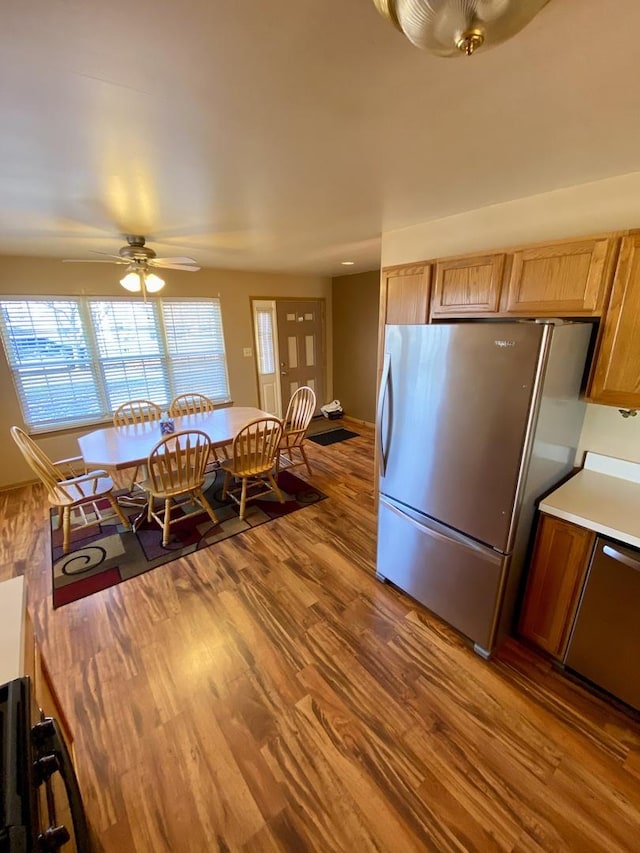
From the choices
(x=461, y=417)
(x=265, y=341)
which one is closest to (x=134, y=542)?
(x=461, y=417)

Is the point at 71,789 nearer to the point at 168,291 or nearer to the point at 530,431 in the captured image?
the point at 530,431

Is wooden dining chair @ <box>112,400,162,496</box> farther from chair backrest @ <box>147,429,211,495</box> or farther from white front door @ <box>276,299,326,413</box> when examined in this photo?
white front door @ <box>276,299,326,413</box>

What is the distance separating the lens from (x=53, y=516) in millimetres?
3141

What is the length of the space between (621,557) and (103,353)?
4.76 metres

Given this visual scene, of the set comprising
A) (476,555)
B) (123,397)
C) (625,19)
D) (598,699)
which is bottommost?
(598,699)

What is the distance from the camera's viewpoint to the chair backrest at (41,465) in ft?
8.20

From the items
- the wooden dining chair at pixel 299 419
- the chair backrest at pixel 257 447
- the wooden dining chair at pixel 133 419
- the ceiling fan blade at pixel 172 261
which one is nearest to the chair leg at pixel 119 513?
the wooden dining chair at pixel 133 419

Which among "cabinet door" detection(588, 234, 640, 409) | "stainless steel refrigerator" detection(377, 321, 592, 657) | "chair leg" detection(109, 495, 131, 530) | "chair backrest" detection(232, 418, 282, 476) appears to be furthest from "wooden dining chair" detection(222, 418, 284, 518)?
"cabinet door" detection(588, 234, 640, 409)

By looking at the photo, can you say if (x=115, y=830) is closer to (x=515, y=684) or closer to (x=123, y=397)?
(x=515, y=684)

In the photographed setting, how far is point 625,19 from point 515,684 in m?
2.36

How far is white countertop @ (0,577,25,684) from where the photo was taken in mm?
854

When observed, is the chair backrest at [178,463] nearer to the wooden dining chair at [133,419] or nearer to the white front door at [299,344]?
the wooden dining chair at [133,419]

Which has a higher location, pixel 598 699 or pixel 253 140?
pixel 253 140

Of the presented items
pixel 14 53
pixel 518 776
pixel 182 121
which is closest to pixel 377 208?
pixel 182 121
